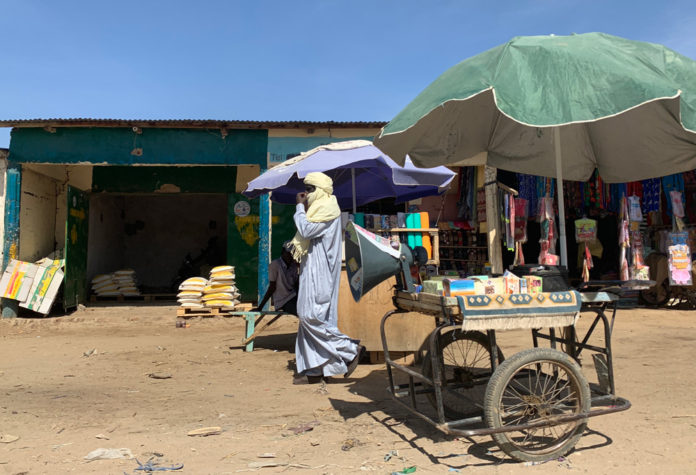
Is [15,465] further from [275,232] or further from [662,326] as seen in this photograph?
[662,326]

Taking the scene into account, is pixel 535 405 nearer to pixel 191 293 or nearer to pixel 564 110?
pixel 564 110

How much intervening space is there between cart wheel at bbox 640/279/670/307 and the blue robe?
25.2 feet

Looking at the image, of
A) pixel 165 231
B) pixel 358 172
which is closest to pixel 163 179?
pixel 165 231

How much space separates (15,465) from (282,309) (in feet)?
11.2

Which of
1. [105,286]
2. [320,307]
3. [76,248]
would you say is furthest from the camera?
[105,286]

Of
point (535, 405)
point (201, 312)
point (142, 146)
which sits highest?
point (142, 146)

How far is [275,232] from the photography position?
33.4ft

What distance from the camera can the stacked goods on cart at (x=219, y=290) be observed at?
29.1 feet

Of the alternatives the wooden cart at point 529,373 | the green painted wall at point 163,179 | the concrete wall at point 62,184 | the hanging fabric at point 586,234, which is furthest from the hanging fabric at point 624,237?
the concrete wall at point 62,184

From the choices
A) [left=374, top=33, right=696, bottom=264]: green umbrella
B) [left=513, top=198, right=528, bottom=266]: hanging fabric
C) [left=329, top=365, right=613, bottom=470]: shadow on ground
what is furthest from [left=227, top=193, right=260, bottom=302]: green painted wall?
[left=374, top=33, right=696, bottom=264]: green umbrella

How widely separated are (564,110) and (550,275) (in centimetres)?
102

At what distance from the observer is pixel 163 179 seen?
11625 mm

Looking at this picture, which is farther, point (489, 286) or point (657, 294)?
point (657, 294)

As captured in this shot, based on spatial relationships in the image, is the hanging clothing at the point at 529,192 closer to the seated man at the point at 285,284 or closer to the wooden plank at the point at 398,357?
the wooden plank at the point at 398,357
